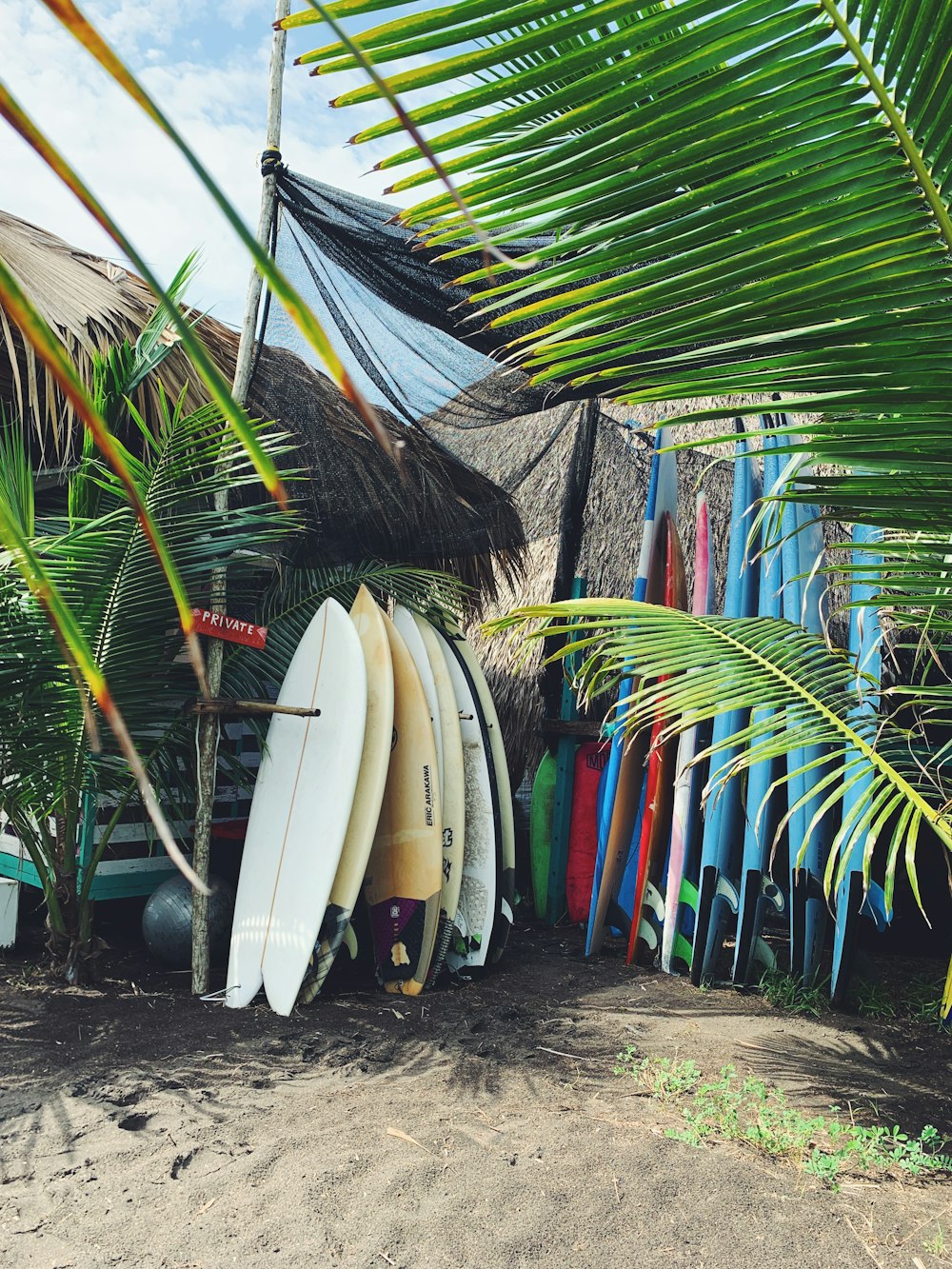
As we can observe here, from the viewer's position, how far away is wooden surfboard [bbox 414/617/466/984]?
3.86 meters

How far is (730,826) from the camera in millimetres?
4016

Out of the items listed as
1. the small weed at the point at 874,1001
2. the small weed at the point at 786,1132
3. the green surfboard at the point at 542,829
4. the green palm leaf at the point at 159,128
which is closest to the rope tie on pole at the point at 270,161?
the green surfboard at the point at 542,829

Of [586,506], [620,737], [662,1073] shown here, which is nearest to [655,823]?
[620,737]

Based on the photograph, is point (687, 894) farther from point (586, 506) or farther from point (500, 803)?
point (586, 506)

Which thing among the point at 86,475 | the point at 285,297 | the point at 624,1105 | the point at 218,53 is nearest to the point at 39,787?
the point at 86,475

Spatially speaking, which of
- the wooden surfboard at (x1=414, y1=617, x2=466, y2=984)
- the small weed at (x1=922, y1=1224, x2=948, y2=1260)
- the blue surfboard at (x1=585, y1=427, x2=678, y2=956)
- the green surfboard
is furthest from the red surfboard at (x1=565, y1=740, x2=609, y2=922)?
the small weed at (x1=922, y1=1224, x2=948, y2=1260)

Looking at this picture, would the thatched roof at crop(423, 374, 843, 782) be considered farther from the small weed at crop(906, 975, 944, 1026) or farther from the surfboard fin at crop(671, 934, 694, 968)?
the small weed at crop(906, 975, 944, 1026)

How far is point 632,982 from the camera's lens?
12.8 ft

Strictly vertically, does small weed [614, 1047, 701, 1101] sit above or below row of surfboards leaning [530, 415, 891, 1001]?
below

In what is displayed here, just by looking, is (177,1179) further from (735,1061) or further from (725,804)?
(725,804)

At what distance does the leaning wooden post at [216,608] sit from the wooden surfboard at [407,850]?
703 millimetres

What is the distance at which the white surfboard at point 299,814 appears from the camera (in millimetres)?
3447

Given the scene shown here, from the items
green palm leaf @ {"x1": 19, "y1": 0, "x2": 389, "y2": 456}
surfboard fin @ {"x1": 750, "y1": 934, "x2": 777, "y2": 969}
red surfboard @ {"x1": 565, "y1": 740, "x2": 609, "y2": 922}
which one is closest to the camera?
green palm leaf @ {"x1": 19, "y1": 0, "x2": 389, "y2": 456}

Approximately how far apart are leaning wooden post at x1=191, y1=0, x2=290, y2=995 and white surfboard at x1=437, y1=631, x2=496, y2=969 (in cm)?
105
